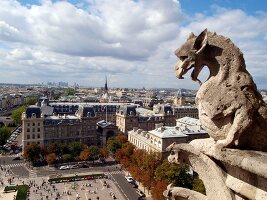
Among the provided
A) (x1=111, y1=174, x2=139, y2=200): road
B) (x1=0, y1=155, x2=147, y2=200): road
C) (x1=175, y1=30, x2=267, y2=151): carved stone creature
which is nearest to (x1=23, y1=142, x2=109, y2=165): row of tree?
(x1=0, y1=155, x2=147, y2=200): road

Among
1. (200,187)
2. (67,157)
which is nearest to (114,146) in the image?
(67,157)

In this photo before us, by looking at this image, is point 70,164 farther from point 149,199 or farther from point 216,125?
point 216,125

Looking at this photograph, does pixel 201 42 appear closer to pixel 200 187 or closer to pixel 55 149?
pixel 200 187

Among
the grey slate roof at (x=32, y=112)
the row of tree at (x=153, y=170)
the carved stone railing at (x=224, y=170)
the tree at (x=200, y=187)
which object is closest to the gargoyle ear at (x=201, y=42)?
the carved stone railing at (x=224, y=170)

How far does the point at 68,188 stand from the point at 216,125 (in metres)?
46.8

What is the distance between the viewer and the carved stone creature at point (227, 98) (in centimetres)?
674

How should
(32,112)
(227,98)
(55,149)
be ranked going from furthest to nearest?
1. (32,112)
2. (55,149)
3. (227,98)

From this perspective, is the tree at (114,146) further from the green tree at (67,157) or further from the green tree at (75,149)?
the green tree at (67,157)

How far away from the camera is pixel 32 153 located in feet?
210

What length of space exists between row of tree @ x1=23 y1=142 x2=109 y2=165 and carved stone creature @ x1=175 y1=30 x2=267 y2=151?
196 feet

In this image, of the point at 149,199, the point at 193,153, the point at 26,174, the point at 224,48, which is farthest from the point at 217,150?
the point at 26,174

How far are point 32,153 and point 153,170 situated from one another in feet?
89.0

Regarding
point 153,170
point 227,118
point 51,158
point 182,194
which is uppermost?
point 227,118

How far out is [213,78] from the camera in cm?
732
